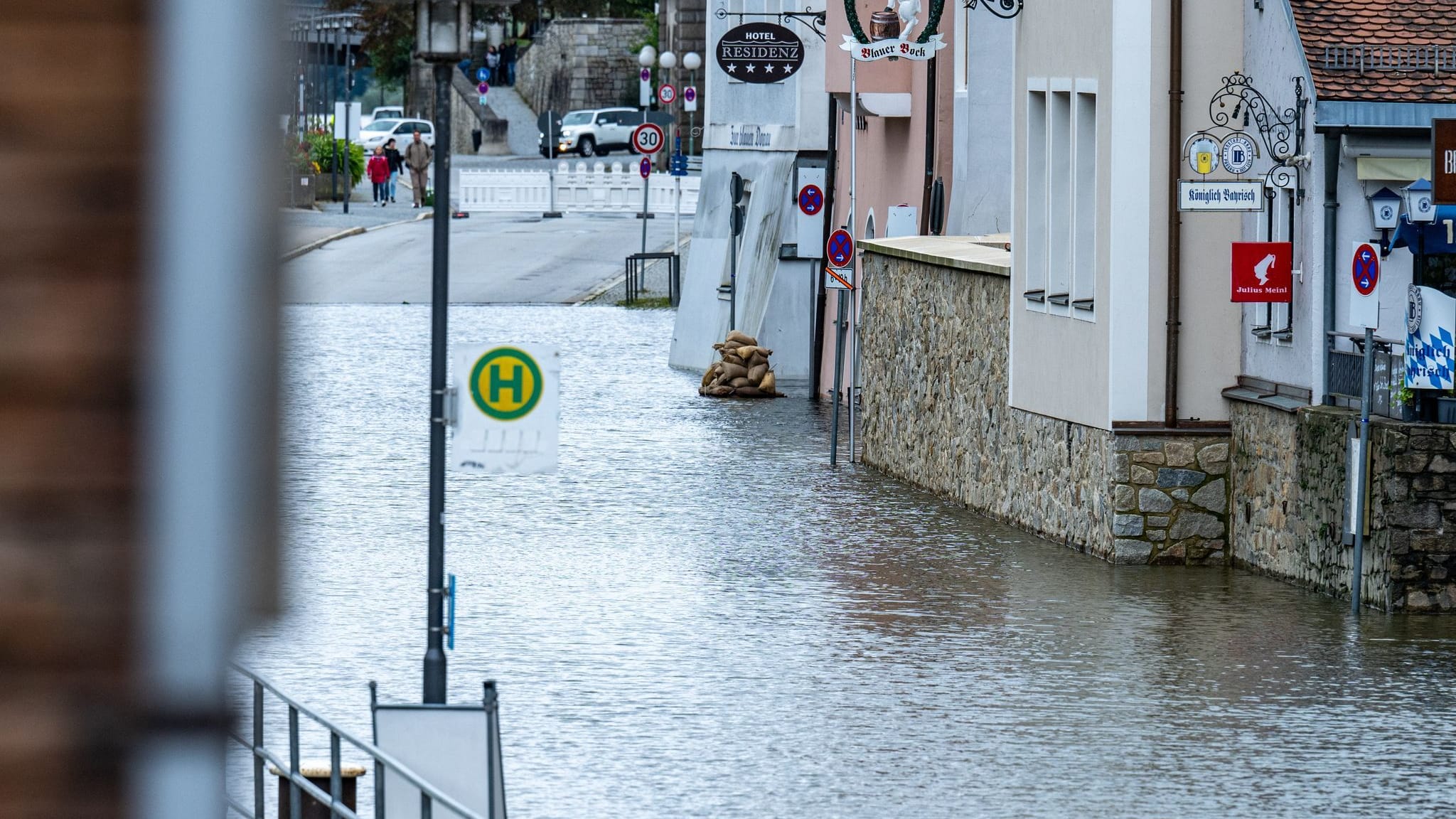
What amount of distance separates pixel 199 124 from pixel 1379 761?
9075 mm

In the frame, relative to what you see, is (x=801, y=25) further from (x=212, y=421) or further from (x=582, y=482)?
(x=212, y=421)

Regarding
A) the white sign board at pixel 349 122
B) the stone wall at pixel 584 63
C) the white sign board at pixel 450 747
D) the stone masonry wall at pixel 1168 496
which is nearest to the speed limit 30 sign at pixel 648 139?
the white sign board at pixel 349 122

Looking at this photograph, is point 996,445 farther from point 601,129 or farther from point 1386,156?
point 601,129

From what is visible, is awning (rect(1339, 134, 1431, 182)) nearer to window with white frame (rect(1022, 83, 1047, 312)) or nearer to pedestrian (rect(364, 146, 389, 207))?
window with white frame (rect(1022, 83, 1047, 312))

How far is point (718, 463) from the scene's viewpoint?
22609 mm

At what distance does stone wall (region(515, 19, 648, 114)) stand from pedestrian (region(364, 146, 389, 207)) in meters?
23.5

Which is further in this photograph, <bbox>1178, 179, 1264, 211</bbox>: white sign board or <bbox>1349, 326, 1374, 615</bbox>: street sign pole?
<bbox>1178, 179, 1264, 211</bbox>: white sign board

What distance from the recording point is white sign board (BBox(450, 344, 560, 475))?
8.01 m

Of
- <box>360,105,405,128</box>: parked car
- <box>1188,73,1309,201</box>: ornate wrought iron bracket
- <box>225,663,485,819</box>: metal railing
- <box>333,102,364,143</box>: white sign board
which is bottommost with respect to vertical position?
<box>225,663,485,819</box>: metal railing

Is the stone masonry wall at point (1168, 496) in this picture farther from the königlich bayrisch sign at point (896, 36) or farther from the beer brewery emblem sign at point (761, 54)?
the beer brewery emblem sign at point (761, 54)

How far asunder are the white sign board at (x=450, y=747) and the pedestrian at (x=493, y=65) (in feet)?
253

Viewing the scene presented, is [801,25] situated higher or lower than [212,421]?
higher

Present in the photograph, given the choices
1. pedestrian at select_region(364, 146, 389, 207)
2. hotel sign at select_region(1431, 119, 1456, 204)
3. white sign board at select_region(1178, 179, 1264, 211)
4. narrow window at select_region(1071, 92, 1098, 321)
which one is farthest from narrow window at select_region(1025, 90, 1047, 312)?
pedestrian at select_region(364, 146, 389, 207)

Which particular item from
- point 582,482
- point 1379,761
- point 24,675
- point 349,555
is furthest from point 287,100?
point 582,482
